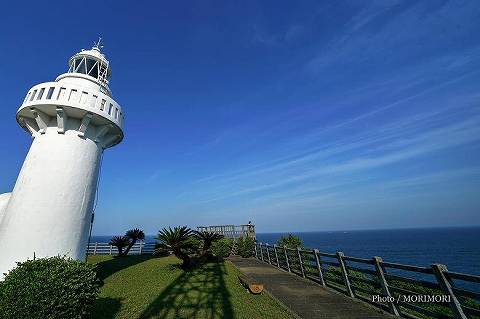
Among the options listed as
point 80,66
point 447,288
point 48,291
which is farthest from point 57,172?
point 447,288

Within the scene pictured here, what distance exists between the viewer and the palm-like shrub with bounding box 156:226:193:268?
14.1 meters

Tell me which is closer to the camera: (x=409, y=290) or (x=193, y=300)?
(x=409, y=290)

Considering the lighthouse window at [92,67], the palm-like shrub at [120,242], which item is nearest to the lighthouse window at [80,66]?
the lighthouse window at [92,67]

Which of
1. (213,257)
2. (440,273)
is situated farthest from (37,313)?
(213,257)

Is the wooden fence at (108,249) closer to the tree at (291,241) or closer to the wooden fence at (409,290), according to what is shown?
the tree at (291,241)

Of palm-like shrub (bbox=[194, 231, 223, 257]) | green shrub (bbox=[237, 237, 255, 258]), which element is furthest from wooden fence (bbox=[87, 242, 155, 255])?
palm-like shrub (bbox=[194, 231, 223, 257])

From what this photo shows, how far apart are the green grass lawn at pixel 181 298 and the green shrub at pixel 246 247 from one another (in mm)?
8584

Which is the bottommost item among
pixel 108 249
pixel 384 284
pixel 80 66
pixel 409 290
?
pixel 409 290

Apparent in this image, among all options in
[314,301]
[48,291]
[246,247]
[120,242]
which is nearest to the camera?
[48,291]

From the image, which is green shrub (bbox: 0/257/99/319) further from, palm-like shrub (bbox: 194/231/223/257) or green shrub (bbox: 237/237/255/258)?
→ green shrub (bbox: 237/237/255/258)

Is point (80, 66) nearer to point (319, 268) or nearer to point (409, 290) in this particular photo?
point (319, 268)

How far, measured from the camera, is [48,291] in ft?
18.8

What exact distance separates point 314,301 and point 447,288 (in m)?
3.83

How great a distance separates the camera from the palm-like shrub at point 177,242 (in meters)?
14.1
